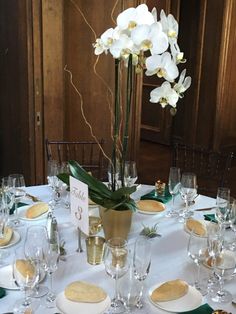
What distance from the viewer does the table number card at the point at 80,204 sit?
1.31 metres

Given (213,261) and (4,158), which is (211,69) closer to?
(4,158)

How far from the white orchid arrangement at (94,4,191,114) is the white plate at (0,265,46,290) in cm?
67

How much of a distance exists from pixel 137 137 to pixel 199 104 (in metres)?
1.97

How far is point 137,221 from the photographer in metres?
1.68

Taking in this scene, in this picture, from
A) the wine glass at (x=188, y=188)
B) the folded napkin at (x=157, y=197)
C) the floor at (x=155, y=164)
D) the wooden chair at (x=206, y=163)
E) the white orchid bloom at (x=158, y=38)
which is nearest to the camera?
the white orchid bloom at (x=158, y=38)

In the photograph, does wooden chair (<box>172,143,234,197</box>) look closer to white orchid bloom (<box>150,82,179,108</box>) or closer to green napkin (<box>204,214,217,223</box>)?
green napkin (<box>204,214,217,223</box>)

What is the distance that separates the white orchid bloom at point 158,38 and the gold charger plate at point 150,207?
765 mm

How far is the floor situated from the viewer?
14.9 feet

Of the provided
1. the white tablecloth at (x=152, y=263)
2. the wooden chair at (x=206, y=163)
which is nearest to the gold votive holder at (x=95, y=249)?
the white tablecloth at (x=152, y=263)

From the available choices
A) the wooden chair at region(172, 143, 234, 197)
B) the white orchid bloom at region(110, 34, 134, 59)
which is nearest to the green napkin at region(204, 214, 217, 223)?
the wooden chair at region(172, 143, 234, 197)

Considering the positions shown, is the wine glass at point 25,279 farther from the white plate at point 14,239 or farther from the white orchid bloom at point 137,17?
the white orchid bloom at point 137,17

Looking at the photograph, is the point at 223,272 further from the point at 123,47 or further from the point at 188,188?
the point at 123,47

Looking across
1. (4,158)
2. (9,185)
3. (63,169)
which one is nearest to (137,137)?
(4,158)

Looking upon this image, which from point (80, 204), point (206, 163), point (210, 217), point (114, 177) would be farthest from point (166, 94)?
point (206, 163)
